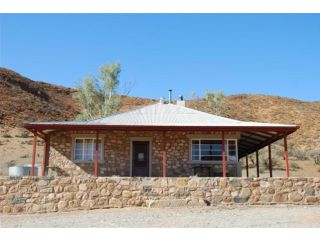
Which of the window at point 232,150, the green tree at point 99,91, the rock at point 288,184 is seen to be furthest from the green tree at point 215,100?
the rock at point 288,184

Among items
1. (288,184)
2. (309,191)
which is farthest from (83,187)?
(309,191)

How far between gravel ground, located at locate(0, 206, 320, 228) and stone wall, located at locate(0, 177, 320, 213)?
526 mm

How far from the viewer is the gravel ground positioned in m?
10.5

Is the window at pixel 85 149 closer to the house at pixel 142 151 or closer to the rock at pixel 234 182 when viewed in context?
the house at pixel 142 151

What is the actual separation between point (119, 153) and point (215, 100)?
1098 inches

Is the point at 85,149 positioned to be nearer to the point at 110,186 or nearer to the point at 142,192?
the point at 110,186

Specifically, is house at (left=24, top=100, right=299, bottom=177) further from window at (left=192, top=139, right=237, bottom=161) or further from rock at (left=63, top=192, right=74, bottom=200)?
rock at (left=63, top=192, right=74, bottom=200)

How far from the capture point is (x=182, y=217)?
468 inches

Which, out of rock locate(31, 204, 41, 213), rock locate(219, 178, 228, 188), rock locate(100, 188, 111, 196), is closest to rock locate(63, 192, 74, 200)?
rock locate(31, 204, 41, 213)

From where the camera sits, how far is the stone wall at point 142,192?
1437cm

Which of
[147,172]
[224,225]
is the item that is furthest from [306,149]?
[224,225]

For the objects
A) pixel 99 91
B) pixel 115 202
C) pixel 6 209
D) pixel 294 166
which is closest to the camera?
pixel 6 209

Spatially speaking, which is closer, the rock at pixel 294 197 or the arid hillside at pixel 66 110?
the rock at pixel 294 197

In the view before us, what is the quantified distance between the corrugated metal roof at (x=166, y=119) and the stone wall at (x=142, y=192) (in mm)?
2576
